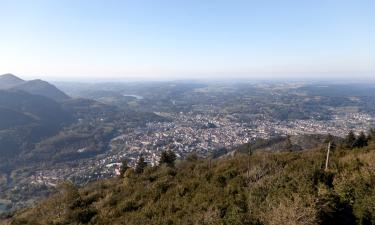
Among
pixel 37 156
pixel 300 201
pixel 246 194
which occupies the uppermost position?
pixel 300 201

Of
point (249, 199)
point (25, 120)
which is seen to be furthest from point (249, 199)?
point (25, 120)

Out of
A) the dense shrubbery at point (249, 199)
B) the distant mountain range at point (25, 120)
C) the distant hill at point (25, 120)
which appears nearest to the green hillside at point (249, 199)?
the dense shrubbery at point (249, 199)

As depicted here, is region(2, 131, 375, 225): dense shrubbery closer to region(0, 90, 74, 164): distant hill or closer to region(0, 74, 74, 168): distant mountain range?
region(0, 74, 74, 168): distant mountain range

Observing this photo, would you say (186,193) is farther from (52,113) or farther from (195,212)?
(52,113)

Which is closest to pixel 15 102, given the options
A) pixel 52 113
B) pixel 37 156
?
pixel 52 113

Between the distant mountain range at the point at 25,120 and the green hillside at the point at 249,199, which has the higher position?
the green hillside at the point at 249,199

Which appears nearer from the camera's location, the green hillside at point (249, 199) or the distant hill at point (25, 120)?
the green hillside at point (249, 199)

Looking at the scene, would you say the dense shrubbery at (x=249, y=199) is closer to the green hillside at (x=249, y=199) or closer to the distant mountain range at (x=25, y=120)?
the green hillside at (x=249, y=199)
